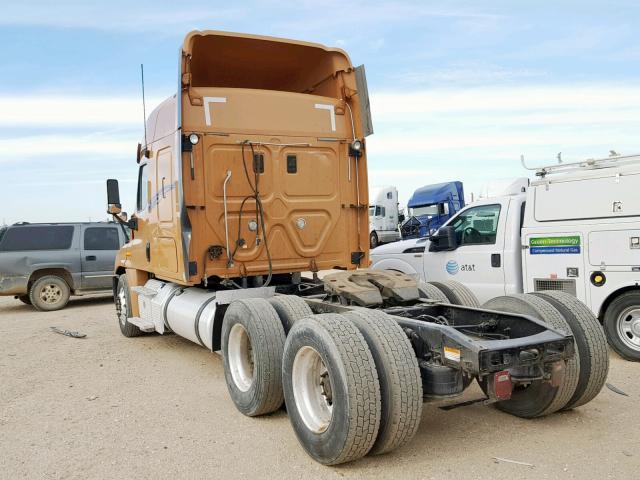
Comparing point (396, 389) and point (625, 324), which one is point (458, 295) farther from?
point (396, 389)

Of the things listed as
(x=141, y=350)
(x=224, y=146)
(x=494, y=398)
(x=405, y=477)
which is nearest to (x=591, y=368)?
(x=494, y=398)

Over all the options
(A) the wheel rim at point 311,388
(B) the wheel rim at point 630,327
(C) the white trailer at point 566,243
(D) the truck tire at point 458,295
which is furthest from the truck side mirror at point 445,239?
(A) the wheel rim at point 311,388

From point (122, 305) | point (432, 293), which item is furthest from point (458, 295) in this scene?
point (122, 305)

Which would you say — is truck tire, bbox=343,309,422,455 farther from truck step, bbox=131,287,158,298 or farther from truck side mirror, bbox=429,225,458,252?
truck step, bbox=131,287,158,298

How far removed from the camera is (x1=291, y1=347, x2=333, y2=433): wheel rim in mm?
4152

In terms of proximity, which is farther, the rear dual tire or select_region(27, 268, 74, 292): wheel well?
select_region(27, 268, 74, 292): wheel well

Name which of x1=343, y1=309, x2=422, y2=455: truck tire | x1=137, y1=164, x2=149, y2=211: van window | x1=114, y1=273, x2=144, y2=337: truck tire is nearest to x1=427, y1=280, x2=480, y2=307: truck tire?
x1=343, y1=309, x2=422, y2=455: truck tire

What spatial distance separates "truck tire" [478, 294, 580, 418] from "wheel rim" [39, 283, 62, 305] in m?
10.7

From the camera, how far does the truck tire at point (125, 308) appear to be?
8.73 metres

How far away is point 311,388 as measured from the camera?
4281 mm

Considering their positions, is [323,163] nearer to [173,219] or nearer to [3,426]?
[173,219]

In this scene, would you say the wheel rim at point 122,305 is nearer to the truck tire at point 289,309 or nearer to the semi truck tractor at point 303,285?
the semi truck tractor at point 303,285

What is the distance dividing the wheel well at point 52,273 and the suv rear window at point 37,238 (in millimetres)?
481

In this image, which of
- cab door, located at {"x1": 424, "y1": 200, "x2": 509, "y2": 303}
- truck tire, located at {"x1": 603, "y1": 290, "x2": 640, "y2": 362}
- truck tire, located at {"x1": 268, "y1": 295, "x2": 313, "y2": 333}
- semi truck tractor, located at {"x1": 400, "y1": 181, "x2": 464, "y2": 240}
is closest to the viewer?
truck tire, located at {"x1": 268, "y1": 295, "x2": 313, "y2": 333}
